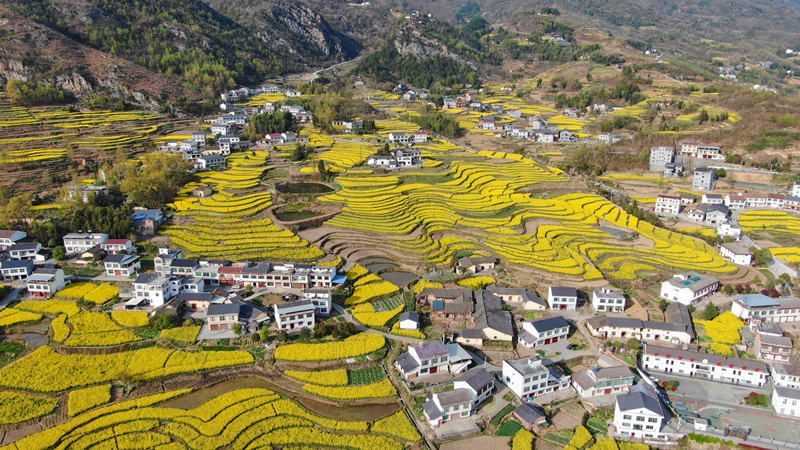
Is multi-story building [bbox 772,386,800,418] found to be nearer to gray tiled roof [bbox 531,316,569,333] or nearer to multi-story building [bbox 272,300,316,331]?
gray tiled roof [bbox 531,316,569,333]

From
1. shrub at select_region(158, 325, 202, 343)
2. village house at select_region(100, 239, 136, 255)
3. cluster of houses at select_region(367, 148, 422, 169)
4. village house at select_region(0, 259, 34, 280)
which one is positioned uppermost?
cluster of houses at select_region(367, 148, 422, 169)

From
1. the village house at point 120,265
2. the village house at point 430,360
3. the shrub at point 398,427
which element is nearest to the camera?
the shrub at point 398,427

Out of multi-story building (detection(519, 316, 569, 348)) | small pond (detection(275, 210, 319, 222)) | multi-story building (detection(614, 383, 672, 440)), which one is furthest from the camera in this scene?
small pond (detection(275, 210, 319, 222))

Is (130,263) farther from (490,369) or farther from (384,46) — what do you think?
(384,46)

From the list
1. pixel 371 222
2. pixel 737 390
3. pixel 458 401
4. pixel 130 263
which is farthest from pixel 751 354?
pixel 130 263

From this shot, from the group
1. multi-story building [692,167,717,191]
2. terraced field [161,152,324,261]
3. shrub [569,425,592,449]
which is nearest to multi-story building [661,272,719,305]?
shrub [569,425,592,449]

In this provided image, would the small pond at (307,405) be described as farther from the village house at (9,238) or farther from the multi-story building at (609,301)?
the village house at (9,238)

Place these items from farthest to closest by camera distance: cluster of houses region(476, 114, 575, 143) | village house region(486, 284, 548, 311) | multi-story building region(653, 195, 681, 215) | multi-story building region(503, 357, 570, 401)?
cluster of houses region(476, 114, 575, 143)
multi-story building region(653, 195, 681, 215)
village house region(486, 284, 548, 311)
multi-story building region(503, 357, 570, 401)

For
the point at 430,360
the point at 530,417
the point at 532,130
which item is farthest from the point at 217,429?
the point at 532,130

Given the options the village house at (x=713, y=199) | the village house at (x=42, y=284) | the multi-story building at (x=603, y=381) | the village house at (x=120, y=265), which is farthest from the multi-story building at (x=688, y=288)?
the village house at (x=42, y=284)
